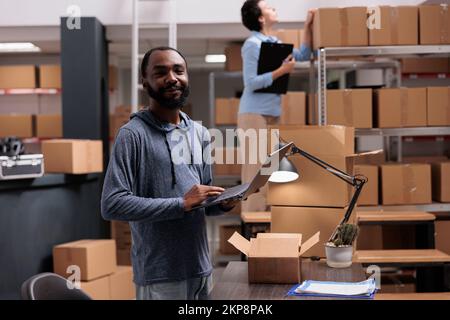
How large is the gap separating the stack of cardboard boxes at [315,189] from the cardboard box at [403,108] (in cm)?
138

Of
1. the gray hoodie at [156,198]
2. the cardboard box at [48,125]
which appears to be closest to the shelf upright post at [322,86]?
the gray hoodie at [156,198]

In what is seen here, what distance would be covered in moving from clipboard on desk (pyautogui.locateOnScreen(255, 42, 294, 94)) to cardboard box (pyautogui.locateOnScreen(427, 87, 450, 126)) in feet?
3.10

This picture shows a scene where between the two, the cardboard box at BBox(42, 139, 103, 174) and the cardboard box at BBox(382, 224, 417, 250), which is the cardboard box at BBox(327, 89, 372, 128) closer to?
the cardboard box at BBox(382, 224, 417, 250)

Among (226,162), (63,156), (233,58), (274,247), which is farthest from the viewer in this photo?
(233,58)

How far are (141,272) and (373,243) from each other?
2.78m

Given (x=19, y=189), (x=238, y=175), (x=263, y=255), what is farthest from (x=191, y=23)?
(x=263, y=255)

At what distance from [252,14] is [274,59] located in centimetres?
32

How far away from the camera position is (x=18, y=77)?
8.41m

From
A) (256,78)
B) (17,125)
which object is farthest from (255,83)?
(17,125)

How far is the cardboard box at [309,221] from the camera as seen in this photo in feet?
9.86

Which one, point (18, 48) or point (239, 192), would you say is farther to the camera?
point (18, 48)

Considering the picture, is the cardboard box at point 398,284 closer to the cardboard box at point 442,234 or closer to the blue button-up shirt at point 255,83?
the cardboard box at point 442,234

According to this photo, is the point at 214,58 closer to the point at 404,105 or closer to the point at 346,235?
the point at 404,105
